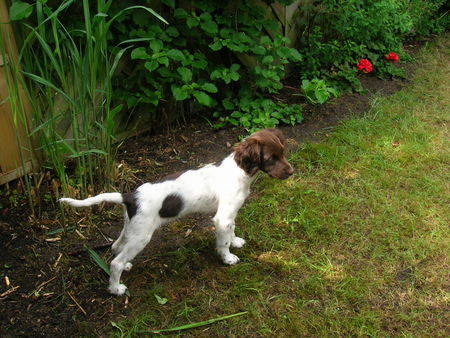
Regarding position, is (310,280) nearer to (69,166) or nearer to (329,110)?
(69,166)

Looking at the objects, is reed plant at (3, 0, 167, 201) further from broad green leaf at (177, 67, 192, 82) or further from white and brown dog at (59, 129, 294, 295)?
broad green leaf at (177, 67, 192, 82)

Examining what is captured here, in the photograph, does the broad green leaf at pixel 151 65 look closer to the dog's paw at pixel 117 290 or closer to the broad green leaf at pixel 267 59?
the broad green leaf at pixel 267 59

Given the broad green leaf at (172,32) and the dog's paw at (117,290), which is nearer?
the dog's paw at (117,290)

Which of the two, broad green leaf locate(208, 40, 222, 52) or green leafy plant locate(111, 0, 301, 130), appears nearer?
green leafy plant locate(111, 0, 301, 130)

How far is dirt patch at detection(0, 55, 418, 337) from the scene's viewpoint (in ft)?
9.10

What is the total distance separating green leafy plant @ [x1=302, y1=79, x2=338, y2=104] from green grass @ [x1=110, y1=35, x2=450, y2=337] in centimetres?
43

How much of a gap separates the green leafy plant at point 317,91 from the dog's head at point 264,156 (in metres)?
2.00

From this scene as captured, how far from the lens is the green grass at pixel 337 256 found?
Result: 2.76m

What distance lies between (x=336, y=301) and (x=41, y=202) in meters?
2.35

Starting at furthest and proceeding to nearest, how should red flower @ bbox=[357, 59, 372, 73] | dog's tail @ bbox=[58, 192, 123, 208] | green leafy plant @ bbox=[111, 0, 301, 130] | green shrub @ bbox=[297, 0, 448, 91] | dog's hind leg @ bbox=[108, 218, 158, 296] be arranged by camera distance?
red flower @ bbox=[357, 59, 372, 73] < green shrub @ bbox=[297, 0, 448, 91] < green leafy plant @ bbox=[111, 0, 301, 130] < dog's hind leg @ bbox=[108, 218, 158, 296] < dog's tail @ bbox=[58, 192, 123, 208]

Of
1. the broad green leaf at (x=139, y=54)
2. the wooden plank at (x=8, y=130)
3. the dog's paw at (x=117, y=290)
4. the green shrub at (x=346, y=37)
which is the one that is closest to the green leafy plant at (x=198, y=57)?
the broad green leaf at (x=139, y=54)

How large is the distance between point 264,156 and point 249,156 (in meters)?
0.09

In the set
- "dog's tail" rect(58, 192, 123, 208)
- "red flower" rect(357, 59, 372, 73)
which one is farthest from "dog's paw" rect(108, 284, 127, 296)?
"red flower" rect(357, 59, 372, 73)

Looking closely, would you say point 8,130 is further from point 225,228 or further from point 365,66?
point 365,66
